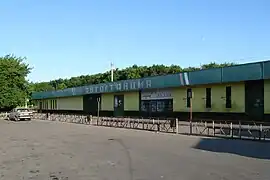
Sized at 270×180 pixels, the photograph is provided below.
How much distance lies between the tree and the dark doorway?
11.4 m

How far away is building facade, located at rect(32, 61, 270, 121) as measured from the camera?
32.4 metres

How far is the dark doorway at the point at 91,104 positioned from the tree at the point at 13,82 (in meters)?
11.4

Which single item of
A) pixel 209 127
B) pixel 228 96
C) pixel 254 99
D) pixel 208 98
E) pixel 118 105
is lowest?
pixel 209 127

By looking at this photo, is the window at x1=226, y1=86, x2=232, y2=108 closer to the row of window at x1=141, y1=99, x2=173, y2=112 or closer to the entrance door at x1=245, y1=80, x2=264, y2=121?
the entrance door at x1=245, y1=80, x2=264, y2=121

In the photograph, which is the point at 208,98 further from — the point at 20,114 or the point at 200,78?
the point at 20,114

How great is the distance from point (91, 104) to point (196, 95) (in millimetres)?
26188

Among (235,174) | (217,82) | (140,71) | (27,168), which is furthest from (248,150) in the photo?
(140,71)

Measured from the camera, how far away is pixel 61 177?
10.0 meters

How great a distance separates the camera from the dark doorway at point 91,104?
6091cm

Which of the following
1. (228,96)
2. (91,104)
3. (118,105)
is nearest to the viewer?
(228,96)

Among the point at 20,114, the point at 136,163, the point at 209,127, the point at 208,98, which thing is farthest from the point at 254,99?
the point at 20,114

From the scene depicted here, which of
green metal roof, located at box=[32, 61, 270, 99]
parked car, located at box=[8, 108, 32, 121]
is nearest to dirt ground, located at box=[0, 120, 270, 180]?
green metal roof, located at box=[32, 61, 270, 99]

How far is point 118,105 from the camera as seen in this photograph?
54156mm

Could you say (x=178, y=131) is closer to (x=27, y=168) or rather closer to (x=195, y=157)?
(x=195, y=157)
